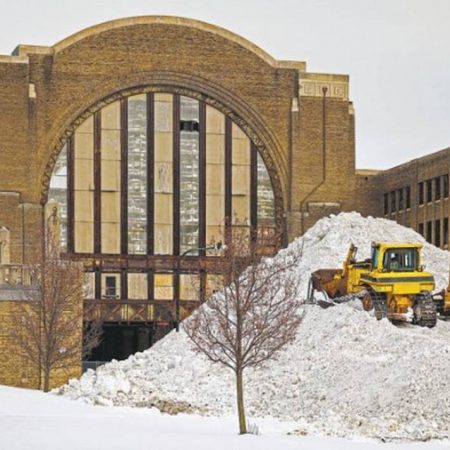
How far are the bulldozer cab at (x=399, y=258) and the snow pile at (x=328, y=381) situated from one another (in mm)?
1895

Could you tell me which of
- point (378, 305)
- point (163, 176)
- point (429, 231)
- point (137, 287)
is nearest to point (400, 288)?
point (378, 305)

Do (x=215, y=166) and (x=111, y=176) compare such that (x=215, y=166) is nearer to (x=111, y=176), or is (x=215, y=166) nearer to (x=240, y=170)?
(x=240, y=170)

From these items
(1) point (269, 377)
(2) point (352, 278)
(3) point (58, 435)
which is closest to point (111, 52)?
(2) point (352, 278)

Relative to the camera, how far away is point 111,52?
79.6 meters

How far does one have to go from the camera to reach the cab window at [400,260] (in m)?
53.3

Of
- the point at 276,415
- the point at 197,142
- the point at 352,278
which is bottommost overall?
the point at 276,415

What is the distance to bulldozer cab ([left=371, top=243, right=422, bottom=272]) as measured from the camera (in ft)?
175

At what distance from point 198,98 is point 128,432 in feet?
152

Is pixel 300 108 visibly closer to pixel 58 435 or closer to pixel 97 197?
pixel 97 197

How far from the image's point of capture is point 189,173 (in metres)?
81.4

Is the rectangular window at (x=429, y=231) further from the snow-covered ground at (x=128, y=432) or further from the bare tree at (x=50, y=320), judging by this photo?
the snow-covered ground at (x=128, y=432)

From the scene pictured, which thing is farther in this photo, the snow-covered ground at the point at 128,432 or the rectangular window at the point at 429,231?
the rectangular window at the point at 429,231

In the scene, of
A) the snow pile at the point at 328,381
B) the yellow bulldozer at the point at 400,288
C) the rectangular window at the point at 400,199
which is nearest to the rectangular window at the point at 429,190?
the rectangular window at the point at 400,199

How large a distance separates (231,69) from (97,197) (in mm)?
9446
